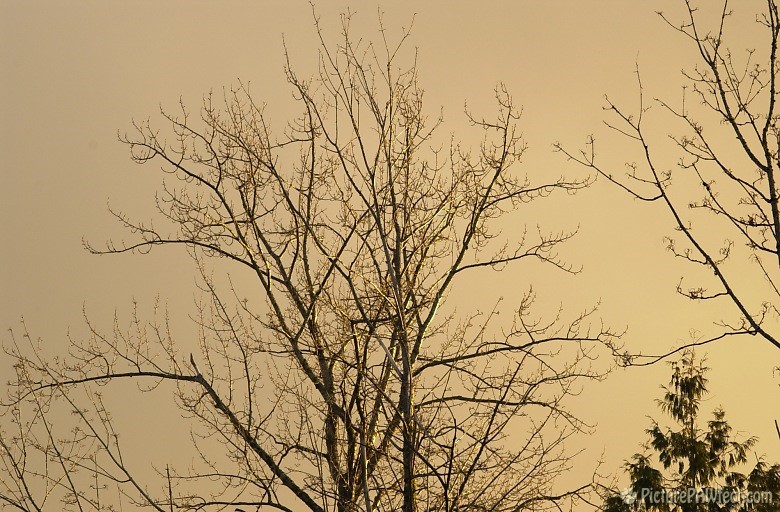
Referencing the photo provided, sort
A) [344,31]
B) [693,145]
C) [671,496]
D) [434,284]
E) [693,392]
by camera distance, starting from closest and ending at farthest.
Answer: [693,145] < [344,31] < [434,284] < [671,496] < [693,392]

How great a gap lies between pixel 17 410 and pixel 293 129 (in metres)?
3.68

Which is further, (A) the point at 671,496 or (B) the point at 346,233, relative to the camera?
(A) the point at 671,496

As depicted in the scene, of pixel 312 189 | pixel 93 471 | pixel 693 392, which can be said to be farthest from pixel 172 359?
pixel 693 392

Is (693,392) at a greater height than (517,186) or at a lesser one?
greater

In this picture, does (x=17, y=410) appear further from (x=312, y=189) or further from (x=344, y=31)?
(x=344, y=31)

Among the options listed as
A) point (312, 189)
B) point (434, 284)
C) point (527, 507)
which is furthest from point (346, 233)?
point (527, 507)

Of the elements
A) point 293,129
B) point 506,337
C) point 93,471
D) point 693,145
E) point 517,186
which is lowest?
point 693,145

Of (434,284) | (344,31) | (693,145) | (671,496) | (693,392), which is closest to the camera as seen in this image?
(693,145)

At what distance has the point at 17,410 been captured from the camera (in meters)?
8.55

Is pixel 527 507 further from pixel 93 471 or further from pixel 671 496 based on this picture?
pixel 671 496

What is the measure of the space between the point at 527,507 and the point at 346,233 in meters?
3.38

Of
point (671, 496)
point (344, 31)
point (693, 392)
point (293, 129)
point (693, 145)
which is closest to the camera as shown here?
point (693, 145)

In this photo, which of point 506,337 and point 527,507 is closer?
point 527,507

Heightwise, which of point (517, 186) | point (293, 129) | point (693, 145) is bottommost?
point (693, 145)
